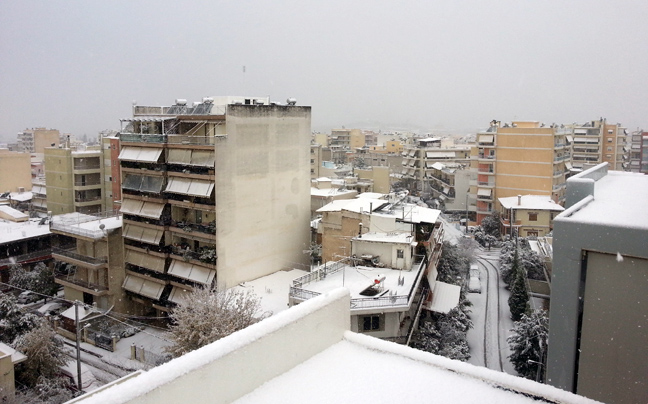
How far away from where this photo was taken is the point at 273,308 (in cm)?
1616

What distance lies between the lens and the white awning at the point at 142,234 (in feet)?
65.5

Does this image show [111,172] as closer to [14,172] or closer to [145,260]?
[145,260]

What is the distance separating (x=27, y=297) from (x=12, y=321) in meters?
6.33

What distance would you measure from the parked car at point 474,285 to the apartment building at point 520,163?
13.6 m

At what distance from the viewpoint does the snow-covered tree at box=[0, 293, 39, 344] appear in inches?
698

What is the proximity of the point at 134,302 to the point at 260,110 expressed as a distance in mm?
10017

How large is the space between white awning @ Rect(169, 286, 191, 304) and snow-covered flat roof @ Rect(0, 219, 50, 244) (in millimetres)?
12057

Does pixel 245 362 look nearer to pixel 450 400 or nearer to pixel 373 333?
pixel 450 400

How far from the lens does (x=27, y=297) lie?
23.5 meters

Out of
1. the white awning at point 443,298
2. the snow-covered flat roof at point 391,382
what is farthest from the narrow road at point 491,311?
the snow-covered flat roof at point 391,382

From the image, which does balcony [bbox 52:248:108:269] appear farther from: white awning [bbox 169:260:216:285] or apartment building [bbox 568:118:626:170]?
apartment building [bbox 568:118:626:170]

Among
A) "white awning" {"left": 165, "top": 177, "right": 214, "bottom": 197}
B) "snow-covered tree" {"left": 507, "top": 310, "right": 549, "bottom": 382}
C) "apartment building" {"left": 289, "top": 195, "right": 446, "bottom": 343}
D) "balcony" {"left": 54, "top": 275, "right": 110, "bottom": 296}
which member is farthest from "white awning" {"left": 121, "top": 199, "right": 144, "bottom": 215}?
"snow-covered tree" {"left": 507, "top": 310, "right": 549, "bottom": 382}

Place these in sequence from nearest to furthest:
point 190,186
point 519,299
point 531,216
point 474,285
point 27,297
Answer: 1. point 190,186
2. point 519,299
3. point 27,297
4. point 474,285
5. point 531,216

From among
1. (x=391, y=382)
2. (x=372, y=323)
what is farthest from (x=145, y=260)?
(x=391, y=382)
